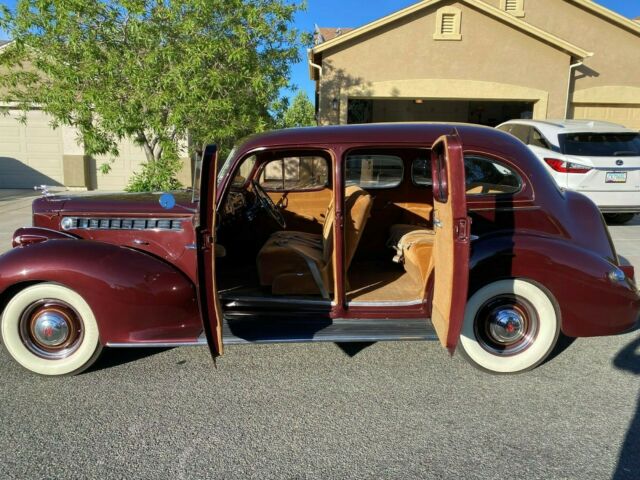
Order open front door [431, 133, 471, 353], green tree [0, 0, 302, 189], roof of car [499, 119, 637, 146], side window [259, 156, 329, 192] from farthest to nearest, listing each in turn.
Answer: roof of car [499, 119, 637, 146]
green tree [0, 0, 302, 189]
side window [259, 156, 329, 192]
open front door [431, 133, 471, 353]

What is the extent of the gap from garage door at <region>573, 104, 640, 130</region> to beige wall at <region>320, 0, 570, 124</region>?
110cm

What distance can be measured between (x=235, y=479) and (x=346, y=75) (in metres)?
12.2

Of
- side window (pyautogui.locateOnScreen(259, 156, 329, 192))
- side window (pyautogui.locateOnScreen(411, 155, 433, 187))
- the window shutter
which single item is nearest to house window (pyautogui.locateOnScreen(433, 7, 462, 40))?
the window shutter

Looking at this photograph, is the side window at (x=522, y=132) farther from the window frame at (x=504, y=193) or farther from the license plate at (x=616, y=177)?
the window frame at (x=504, y=193)

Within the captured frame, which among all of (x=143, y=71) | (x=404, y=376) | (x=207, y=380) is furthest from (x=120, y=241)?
(x=143, y=71)

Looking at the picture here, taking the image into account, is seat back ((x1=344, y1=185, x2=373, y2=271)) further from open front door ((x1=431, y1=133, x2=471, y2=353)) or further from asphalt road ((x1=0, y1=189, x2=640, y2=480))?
asphalt road ((x1=0, y1=189, x2=640, y2=480))

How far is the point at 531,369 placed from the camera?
326 centimetres

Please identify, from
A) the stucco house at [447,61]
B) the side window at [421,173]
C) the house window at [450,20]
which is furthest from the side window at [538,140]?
the house window at [450,20]

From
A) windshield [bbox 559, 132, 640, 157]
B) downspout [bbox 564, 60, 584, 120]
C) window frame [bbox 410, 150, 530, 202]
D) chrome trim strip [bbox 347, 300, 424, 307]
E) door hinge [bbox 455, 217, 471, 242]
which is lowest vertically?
chrome trim strip [bbox 347, 300, 424, 307]

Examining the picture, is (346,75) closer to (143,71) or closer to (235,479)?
(143,71)

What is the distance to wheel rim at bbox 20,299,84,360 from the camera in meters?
3.12

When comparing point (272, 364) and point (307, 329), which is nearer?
point (307, 329)

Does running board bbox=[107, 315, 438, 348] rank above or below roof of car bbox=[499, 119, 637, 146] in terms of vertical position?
below

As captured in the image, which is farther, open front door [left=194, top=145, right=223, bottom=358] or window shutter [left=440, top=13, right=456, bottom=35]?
window shutter [left=440, top=13, right=456, bottom=35]
